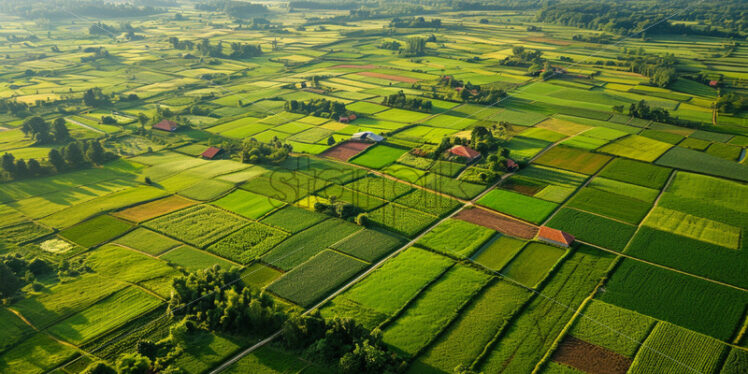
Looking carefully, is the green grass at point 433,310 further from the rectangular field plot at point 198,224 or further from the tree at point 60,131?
the tree at point 60,131

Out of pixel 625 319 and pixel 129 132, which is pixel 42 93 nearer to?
pixel 129 132

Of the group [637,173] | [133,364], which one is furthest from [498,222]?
[133,364]

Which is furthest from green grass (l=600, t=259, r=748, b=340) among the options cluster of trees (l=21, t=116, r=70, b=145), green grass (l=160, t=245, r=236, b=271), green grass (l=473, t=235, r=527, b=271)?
cluster of trees (l=21, t=116, r=70, b=145)

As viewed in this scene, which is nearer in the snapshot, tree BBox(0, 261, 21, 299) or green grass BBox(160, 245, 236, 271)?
tree BBox(0, 261, 21, 299)

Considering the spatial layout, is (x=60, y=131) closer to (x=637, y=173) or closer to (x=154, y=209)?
(x=154, y=209)

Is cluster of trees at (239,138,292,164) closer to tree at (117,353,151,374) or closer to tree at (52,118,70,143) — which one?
tree at (52,118,70,143)
